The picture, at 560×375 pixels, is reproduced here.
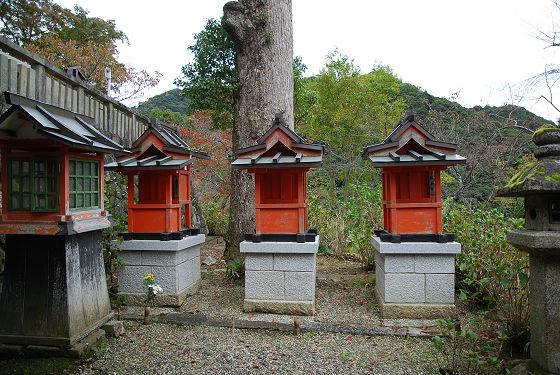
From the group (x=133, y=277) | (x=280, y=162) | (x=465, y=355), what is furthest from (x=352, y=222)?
(x=465, y=355)

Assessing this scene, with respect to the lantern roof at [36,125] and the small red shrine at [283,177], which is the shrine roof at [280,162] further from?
the lantern roof at [36,125]

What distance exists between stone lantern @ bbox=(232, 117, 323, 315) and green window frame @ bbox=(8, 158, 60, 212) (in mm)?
2571

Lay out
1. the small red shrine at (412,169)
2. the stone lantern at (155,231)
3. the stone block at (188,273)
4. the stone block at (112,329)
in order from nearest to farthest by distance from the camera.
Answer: the stone block at (112,329)
the small red shrine at (412,169)
the stone lantern at (155,231)
the stone block at (188,273)

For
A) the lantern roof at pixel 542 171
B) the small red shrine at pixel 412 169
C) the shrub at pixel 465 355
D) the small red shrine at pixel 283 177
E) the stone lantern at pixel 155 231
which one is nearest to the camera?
the lantern roof at pixel 542 171

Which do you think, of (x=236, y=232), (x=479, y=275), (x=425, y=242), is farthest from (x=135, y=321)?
(x=479, y=275)

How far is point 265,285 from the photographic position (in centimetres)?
612

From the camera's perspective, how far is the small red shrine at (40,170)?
425 centimetres

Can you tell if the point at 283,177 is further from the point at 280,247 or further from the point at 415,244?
the point at 415,244

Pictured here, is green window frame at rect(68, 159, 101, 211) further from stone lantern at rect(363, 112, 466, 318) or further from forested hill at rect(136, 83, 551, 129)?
forested hill at rect(136, 83, 551, 129)

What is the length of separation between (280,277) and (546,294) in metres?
3.59

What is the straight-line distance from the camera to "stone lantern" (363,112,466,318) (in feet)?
19.2

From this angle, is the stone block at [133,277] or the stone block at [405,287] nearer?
the stone block at [405,287]

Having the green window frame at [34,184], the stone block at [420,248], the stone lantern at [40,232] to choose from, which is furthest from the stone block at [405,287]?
the green window frame at [34,184]

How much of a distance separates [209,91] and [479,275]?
645cm
